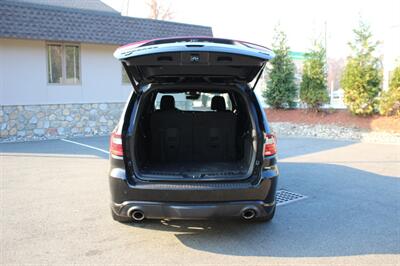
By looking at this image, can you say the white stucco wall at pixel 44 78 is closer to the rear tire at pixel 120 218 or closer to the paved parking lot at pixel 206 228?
the paved parking lot at pixel 206 228

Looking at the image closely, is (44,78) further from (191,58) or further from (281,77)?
(191,58)

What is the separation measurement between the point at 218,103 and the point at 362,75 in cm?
938

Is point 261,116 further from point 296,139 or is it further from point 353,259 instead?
point 296,139

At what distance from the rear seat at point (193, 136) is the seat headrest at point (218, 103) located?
39 cm

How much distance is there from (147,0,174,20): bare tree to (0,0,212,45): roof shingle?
21525mm

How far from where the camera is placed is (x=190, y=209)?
381 cm

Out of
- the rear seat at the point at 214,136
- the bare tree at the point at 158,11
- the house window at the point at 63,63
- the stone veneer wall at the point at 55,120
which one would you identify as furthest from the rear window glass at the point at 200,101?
the bare tree at the point at 158,11

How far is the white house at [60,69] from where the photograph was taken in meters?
12.0

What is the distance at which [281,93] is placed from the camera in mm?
16031

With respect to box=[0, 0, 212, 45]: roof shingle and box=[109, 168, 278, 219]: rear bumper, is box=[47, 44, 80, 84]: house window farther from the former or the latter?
box=[109, 168, 278, 219]: rear bumper

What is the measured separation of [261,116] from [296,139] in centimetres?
814

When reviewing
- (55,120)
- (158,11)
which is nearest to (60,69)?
(55,120)

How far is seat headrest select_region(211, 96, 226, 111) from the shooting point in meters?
5.64

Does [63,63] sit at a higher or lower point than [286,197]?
higher
